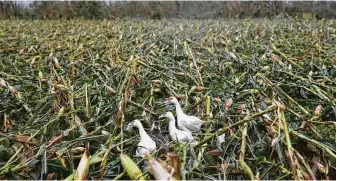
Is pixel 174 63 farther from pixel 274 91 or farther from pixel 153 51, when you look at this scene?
pixel 274 91

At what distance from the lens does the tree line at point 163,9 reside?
22.7 ft

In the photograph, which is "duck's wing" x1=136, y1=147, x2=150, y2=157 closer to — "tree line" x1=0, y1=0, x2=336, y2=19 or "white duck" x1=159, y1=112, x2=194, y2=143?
"white duck" x1=159, y1=112, x2=194, y2=143

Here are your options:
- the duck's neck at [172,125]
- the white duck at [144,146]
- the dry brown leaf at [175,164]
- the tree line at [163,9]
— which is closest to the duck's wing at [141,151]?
the white duck at [144,146]

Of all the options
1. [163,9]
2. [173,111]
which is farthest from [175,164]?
[163,9]

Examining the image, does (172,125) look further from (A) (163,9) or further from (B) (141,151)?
(A) (163,9)

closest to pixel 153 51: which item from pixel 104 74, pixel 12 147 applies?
pixel 104 74

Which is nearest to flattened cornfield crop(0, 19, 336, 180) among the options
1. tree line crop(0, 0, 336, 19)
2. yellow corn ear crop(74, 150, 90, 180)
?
yellow corn ear crop(74, 150, 90, 180)

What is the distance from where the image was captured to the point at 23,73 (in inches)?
68.6

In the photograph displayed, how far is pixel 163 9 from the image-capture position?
772cm

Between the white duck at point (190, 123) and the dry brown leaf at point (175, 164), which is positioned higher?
the dry brown leaf at point (175, 164)

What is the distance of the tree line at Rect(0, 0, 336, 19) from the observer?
Result: 22.7 ft

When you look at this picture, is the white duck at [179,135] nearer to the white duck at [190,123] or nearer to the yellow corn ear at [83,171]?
the white duck at [190,123]

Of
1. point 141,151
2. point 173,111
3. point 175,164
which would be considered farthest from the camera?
point 173,111

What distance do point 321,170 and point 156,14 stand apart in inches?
277
